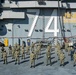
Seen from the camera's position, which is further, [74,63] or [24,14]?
[24,14]

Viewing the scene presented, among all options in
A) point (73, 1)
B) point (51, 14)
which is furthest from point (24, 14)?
point (73, 1)

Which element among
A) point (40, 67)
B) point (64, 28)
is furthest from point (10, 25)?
point (40, 67)

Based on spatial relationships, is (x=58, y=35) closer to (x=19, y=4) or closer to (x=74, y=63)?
(x=19, y=4)

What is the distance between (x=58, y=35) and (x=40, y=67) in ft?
43.6

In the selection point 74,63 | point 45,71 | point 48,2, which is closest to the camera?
point 45,71

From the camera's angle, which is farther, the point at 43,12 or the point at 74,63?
the point at 43,12

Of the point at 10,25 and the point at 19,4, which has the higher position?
the point at 19,4

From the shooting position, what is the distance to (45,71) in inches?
897

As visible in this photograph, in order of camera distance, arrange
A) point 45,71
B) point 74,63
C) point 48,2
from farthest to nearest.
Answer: point 48,2, point 74,63, point 45,71

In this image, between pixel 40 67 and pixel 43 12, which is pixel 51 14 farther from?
pixel 40 67

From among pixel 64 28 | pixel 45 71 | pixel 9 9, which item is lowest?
pixel 45 71

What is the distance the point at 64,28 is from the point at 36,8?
15.2ft

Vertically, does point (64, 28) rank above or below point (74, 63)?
above

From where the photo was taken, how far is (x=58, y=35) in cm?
3684
